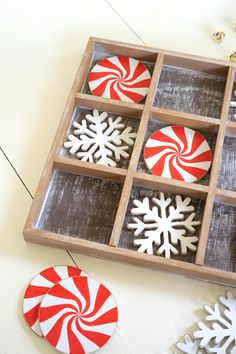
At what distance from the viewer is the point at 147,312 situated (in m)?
0.92

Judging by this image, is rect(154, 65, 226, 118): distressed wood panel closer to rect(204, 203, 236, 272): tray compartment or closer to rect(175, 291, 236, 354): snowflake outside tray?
rect(204, 203, 236, 272): tray compartment

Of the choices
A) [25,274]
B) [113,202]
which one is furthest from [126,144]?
[25,274]

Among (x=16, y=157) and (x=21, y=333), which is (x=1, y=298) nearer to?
(x=21, y=333)

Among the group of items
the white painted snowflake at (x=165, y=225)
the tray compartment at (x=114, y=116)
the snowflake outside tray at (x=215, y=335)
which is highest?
Answer: the tray compartment at (x=114, y=116)

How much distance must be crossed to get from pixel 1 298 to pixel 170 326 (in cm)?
32

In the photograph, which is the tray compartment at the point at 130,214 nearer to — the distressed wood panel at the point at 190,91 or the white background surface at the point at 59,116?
the white background surface at the point at 59,116

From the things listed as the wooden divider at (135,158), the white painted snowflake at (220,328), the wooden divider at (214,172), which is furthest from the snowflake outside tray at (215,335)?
the wooden divider at (135,158)

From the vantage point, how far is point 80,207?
1.00 m

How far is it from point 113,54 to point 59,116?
0.70 feet

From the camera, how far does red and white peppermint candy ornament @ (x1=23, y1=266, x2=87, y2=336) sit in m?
0.89

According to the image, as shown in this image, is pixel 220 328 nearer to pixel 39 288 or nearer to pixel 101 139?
pixel 39 288

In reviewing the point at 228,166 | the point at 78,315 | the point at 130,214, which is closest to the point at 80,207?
the point at 130,214

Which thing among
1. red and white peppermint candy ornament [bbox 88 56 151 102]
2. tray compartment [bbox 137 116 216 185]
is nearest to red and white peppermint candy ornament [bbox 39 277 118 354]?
tray compartment [bbox 137 116 216 185]

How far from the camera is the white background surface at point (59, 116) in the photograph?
903 mm
